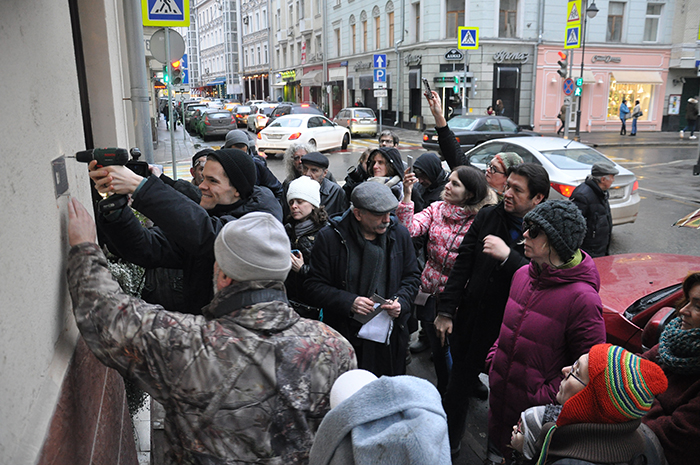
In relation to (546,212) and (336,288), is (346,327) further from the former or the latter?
(546,212)

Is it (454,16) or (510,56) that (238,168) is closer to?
(454,16)

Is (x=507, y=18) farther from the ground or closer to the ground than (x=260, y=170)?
farther from the ground

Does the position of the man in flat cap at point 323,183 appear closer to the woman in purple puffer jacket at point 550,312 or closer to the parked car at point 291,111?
the woman in purple puffer jacket at point 550,312

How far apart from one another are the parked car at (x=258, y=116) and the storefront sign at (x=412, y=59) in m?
8.39

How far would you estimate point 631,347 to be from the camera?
155 inches

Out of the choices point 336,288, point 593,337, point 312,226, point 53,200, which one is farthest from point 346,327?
point 53,200

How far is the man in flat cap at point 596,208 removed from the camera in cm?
571

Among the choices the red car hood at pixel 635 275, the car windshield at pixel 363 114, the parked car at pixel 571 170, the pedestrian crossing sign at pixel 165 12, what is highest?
the pedestrian crossing sign at pixel 165 12

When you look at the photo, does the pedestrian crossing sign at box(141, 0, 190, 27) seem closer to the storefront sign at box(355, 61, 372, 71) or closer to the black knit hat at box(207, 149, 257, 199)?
the black knit hat at box(207, 149, 257, 199)

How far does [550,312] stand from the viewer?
108 inches

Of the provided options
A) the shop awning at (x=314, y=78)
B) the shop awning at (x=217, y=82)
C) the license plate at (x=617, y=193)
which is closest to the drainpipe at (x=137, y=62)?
the license plate at (x=617, y=193)

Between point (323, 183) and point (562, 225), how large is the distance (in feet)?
9.28

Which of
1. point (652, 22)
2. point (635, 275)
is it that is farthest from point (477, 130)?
point (652, 22)

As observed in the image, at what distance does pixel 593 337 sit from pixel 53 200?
242 centimetres
